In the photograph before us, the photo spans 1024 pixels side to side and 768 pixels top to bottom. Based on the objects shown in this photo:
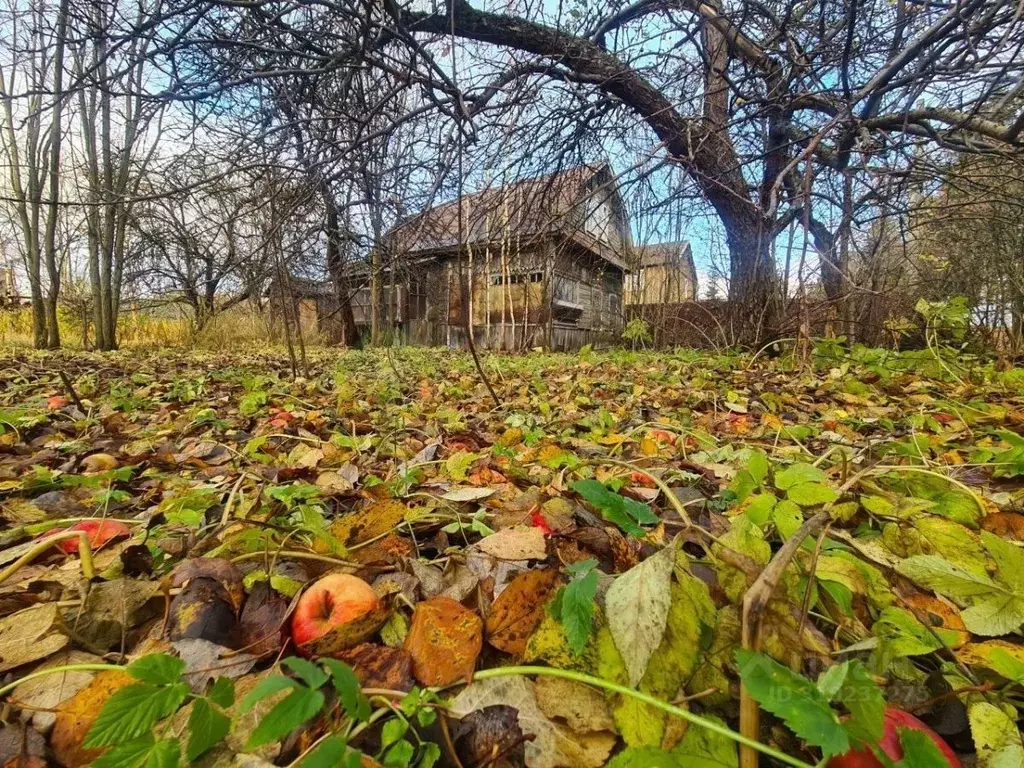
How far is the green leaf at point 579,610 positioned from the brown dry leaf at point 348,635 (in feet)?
0.84

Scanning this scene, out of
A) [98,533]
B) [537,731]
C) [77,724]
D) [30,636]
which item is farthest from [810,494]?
[98,533]

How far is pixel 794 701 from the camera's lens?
1.19 ft

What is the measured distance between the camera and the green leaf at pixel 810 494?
708 mm

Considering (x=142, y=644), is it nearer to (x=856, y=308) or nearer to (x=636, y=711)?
(x=636, y=711)

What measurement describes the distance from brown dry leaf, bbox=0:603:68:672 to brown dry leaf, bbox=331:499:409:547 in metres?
0.35

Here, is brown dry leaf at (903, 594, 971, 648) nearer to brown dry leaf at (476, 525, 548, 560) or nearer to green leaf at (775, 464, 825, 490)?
green leaf at (775, 464, 825, 490)

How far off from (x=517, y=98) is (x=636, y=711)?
2.92 meters

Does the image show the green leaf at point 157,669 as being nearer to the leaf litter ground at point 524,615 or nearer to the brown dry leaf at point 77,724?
the leaf litter ground at point 524,615

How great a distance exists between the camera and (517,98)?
2605 mm

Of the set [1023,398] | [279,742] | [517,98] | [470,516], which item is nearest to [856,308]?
[1023,398]

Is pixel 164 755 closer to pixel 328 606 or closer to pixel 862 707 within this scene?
pixel 328 606

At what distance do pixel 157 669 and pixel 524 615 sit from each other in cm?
37

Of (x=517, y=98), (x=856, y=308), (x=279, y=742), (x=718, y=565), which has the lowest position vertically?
(x=279, y=742)

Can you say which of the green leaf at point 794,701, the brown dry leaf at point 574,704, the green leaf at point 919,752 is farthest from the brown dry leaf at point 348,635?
the green leaf at point 919,752
